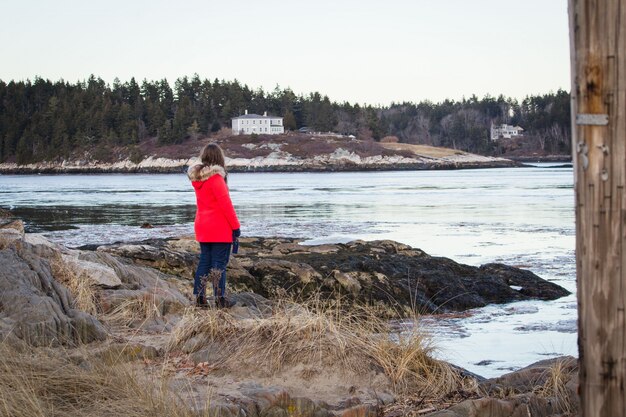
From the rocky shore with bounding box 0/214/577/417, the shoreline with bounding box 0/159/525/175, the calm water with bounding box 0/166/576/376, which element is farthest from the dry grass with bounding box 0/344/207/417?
the shoreline with bounding box 0/159/525/175

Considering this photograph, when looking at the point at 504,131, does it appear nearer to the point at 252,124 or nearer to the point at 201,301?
the point at 252,124

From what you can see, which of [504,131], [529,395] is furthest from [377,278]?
[504,131]

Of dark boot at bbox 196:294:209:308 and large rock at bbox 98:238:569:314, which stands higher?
dark boot at bbox 196:294:209:308

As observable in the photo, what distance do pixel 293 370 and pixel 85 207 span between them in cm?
3598

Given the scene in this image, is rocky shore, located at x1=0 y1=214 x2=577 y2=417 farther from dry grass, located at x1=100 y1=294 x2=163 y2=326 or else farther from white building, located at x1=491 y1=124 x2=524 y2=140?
white building, located at x1=491 y1=124 x2=524 y2=140

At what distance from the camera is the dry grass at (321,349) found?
632 centimetres

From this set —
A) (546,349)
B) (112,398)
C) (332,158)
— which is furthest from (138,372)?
(332,158)

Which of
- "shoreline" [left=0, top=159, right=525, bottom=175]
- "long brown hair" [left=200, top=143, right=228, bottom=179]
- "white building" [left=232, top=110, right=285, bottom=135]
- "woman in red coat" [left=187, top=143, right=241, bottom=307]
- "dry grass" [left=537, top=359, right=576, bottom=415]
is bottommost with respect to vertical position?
"shoreline" [left=0, top=159, right=525, bottom=175]

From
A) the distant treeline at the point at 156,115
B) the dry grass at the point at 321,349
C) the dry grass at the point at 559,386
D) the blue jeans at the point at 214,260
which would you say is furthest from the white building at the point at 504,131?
the dry grass at the point at 321,349

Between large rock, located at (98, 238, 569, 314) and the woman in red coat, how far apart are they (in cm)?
371

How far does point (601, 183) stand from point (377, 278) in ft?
38.0

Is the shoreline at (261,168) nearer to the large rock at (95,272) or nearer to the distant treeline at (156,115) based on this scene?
the distant treeline at (156,115)

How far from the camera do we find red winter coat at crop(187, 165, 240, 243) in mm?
8898

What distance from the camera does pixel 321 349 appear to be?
255 inches
